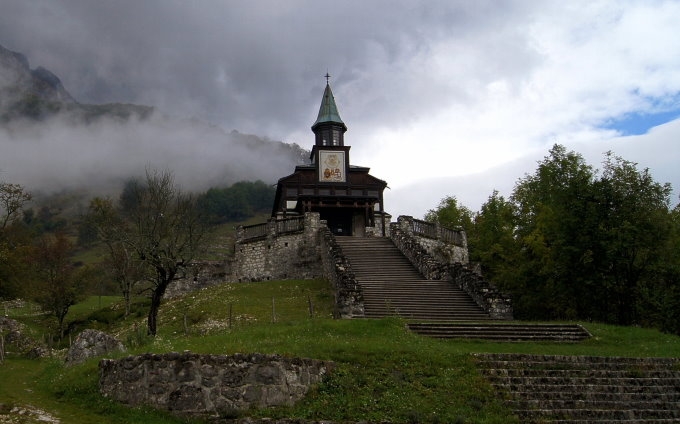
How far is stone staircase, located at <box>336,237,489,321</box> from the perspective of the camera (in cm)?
2906

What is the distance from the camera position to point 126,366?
53.9 ft

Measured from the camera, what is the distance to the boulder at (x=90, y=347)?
68.5ft

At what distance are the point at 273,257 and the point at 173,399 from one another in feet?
94.7

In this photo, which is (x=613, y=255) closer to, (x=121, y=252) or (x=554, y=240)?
(x=554, y=240)

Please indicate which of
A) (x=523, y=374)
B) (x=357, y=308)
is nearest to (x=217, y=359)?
(x=523, y=374)

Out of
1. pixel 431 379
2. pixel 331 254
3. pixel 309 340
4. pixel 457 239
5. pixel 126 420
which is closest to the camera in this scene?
pixel 126 420

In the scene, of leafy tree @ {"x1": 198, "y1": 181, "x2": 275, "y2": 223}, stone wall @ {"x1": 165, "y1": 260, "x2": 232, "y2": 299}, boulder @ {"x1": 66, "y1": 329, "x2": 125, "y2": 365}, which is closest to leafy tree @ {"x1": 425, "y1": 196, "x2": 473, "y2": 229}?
stone wall @ {"x1": 165, "y1": 260, "x2": 232, "y2": 299}

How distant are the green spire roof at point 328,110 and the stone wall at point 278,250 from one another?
17.3 m

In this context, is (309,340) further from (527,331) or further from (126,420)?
(527,331)

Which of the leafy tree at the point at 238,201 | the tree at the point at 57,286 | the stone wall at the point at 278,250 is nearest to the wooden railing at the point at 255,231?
the stone wall at the point at 278,250

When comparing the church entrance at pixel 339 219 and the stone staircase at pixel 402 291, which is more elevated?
the church entrance at pixel 339 219

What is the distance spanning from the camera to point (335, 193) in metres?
53.3

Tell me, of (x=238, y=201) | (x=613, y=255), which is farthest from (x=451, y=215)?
(x=238, y=201)

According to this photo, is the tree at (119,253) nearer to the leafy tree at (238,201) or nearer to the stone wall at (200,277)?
the stone wall at (200,277)
